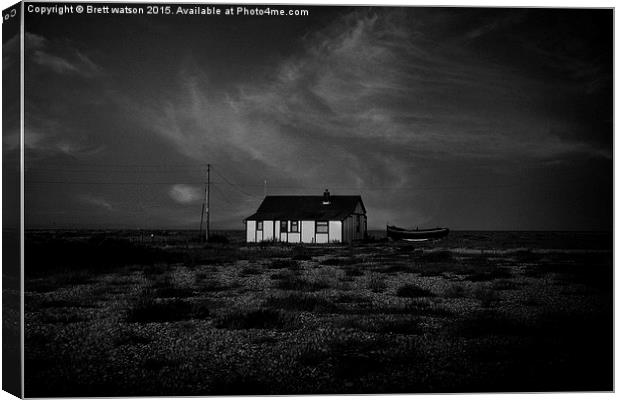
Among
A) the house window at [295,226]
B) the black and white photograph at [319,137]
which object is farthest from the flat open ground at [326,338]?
the house window at [295,226]

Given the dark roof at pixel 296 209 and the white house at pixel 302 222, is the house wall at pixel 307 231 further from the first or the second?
the dark roof at pixel 296 209

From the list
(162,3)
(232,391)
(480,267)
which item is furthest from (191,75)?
(480,267)

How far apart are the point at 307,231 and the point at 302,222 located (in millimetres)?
607

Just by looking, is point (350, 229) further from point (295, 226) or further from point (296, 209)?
point (296, 209)

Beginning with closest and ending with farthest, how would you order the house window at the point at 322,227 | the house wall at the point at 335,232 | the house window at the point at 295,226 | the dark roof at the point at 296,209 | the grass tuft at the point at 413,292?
the grass tuft at the point at 413,292 < the house wall at the point at 335,232 < the dark roof at the point at 296,209 < the house window at the point at 322,227 < the house window at the point at 295,226

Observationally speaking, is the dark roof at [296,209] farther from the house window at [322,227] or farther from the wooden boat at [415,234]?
the wooden boat at [415,234]

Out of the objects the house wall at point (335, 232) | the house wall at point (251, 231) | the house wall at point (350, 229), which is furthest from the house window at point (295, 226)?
the house wall at point (350, 229)

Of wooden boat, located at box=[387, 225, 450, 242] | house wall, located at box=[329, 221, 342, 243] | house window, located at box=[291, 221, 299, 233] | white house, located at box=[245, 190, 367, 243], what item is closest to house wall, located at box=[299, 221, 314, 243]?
white house, located at box=[245, 190, 367, 243]

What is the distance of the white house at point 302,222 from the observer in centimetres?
2962

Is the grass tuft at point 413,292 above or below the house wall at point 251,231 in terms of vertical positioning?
below

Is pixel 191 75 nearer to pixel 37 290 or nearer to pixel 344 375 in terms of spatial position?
pixel 344 375

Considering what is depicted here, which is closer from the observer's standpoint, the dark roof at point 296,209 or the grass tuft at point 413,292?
the grass tuft at point 413,292

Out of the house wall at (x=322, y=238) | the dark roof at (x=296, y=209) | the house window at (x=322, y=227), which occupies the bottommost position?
the house wall at (x=322, y=238)

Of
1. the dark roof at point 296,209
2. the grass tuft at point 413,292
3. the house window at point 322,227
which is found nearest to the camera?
the grass tuft at point 413,292
